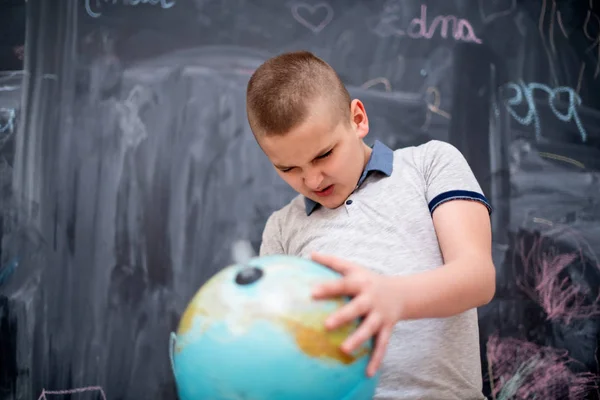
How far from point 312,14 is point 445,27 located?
0.52 metres

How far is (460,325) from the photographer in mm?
1337

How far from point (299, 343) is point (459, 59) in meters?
1.58

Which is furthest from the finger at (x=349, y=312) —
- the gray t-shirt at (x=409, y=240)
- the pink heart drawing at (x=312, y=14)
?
the pink heart drawing at (x=312, y=14)

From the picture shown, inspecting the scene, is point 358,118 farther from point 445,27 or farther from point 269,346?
point 445,27

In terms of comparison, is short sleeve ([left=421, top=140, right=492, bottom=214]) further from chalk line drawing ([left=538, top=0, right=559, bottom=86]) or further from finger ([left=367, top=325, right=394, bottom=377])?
chalk line drawing ([left=538, top=0, right=559, bottom=86])

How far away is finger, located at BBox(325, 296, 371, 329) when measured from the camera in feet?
2.86

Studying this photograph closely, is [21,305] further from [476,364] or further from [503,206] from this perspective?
[503,206]

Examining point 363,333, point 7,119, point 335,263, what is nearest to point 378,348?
point 363,333

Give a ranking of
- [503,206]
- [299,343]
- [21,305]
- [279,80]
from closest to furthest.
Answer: [299,343], [279,80], [21,305], [503,206]

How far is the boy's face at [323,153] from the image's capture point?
126 cm

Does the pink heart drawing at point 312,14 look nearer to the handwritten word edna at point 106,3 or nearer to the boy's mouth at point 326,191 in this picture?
the handwritten word edna at point 106,3

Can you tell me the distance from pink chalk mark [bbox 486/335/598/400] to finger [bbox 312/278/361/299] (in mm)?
1253

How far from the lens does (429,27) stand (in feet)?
6.91

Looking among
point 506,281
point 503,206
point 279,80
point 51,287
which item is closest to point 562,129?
point 503,206
